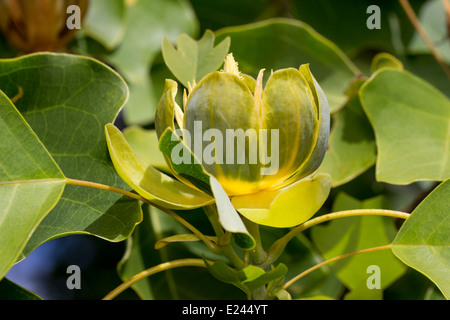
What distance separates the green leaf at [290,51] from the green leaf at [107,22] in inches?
10.2

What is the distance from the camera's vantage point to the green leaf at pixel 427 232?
576 millimetres

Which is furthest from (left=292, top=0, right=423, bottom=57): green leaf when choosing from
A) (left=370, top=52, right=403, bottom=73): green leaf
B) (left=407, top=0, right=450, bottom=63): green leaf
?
(left=370, top=52, right=403, bottom=73): green leaf

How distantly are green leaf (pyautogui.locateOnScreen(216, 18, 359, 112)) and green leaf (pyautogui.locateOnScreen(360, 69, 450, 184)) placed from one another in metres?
0.10

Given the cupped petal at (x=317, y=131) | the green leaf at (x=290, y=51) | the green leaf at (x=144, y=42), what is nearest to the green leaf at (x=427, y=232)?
the cupped petal at (x=317, y=131)

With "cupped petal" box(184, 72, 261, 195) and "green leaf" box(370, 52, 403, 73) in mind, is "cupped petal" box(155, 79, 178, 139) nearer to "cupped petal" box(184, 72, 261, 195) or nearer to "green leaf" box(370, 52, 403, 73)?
"cupped petal" box(184, 72, 261, 195)

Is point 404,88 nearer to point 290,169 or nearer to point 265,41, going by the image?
point 265,41

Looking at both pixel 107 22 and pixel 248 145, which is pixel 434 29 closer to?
pixel 107 22

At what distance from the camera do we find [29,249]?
0.61m

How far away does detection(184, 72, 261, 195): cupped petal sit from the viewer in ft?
1.65

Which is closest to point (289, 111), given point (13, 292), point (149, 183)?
point (149, 183)

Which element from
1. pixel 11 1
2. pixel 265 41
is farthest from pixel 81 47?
pixel 265 41

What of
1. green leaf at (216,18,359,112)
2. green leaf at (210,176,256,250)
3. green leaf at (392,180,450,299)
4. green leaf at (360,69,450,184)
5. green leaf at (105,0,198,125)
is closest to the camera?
green leaf at (210,176,256,250)

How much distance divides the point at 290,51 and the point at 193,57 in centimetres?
33

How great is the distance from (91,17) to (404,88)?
646 millimetres
